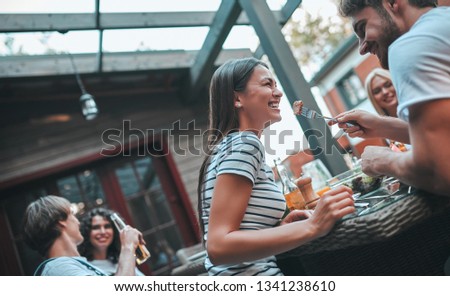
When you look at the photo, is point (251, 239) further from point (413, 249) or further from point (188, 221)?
point (188, 221)

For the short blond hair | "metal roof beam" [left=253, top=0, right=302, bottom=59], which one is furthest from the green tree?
the short blond hair

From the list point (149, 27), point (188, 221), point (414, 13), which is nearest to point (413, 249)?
point (414, 13)

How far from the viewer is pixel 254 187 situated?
1.11m

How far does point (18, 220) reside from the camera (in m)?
4.11

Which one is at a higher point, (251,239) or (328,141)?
(328,141)

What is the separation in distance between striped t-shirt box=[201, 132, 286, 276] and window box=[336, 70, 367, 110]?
996 cm

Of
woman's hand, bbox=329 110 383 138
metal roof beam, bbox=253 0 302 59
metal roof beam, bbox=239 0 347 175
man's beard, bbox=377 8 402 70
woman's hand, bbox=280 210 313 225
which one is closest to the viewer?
man's beard, bbox=377 8 402 70

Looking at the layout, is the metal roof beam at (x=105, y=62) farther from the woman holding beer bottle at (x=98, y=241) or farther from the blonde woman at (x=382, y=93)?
the blonde woman at (x=382, y=93)

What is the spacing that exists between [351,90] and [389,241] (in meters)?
10.9

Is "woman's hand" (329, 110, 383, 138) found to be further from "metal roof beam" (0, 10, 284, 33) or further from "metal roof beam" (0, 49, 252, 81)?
"metal roof beam" (0, 49, 252, 81)

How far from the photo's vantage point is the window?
10.5 meters

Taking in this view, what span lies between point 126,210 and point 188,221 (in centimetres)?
80

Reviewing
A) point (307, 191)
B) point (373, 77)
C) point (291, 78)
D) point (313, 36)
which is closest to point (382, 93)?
point (373, 77)

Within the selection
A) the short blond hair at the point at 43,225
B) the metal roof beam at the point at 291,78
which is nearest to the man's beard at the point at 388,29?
the metal roof beam at the point at 291,78
